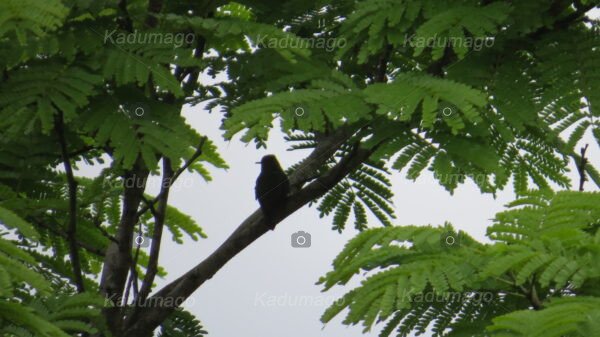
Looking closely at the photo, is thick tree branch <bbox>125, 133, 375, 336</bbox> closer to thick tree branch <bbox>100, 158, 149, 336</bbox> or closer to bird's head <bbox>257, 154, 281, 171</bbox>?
thick tree branch <bbox>100, 158, 149, 336</bbox>

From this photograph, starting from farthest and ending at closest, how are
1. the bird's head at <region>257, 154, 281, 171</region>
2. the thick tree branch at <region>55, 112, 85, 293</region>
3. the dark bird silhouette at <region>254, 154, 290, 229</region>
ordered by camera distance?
1. the bird's head at <region>257, 154, 281, 171</region>
2. the dark bird silhouette at <region>254, 154, 290, 229</region>
3. the thick tree branch at <region>55, 112, 85, 293</region>

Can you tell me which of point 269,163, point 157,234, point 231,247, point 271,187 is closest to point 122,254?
point 157,234

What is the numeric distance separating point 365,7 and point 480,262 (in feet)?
6.53

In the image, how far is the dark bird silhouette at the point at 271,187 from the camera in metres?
7.02

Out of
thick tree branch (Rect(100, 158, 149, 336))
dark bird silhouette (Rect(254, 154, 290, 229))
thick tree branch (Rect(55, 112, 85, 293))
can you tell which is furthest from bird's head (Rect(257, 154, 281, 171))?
thick tree branch (Rect(55, 112, 85, 293))

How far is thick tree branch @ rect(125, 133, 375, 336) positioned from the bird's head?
0.75 m

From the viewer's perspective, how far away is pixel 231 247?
6.94m

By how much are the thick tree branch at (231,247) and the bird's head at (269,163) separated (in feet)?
2.46

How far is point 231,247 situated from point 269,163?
1.12 metres

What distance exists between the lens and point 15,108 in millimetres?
5562

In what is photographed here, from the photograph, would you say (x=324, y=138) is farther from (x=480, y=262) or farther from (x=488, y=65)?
(x=480, y=262)

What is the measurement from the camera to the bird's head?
791cm

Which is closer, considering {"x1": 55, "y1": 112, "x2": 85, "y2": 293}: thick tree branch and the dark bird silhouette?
{"x1": 55, "y1": 112, "x2": 85, "y2": 293}: thick tree branch

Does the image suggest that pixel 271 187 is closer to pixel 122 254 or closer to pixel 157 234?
pixel 157 234
